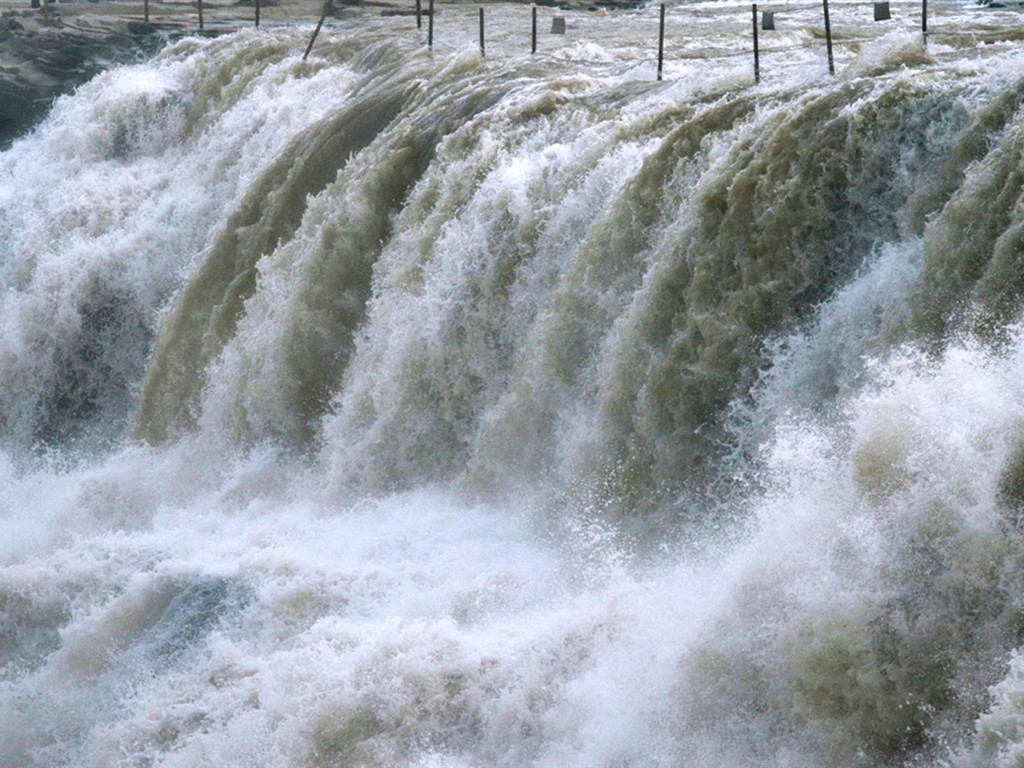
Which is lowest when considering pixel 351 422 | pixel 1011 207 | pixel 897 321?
pixel 351 422

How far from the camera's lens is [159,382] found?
44.8 feet

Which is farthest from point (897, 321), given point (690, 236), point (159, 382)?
point (159, 382)

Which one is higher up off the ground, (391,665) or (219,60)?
(219,60)

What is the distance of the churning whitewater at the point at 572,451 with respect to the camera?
6707mm

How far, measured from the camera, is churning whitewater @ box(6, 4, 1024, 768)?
671 cm

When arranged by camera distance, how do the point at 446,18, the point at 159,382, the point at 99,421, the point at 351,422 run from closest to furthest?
the point at 351,422, the point at 159,382, the point at 99,421, the point at 446,18

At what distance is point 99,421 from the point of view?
587 inches

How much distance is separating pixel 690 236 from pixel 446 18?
47.9 feet

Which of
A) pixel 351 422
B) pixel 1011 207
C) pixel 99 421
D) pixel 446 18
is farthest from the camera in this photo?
pixel 446 18

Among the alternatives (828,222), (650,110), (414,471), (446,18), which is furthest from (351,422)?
(446,18)

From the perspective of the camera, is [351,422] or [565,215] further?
[351,422]

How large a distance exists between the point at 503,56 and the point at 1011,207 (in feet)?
30.3

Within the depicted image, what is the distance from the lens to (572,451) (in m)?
9.76

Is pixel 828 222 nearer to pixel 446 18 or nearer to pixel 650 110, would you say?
pixel 650 110
